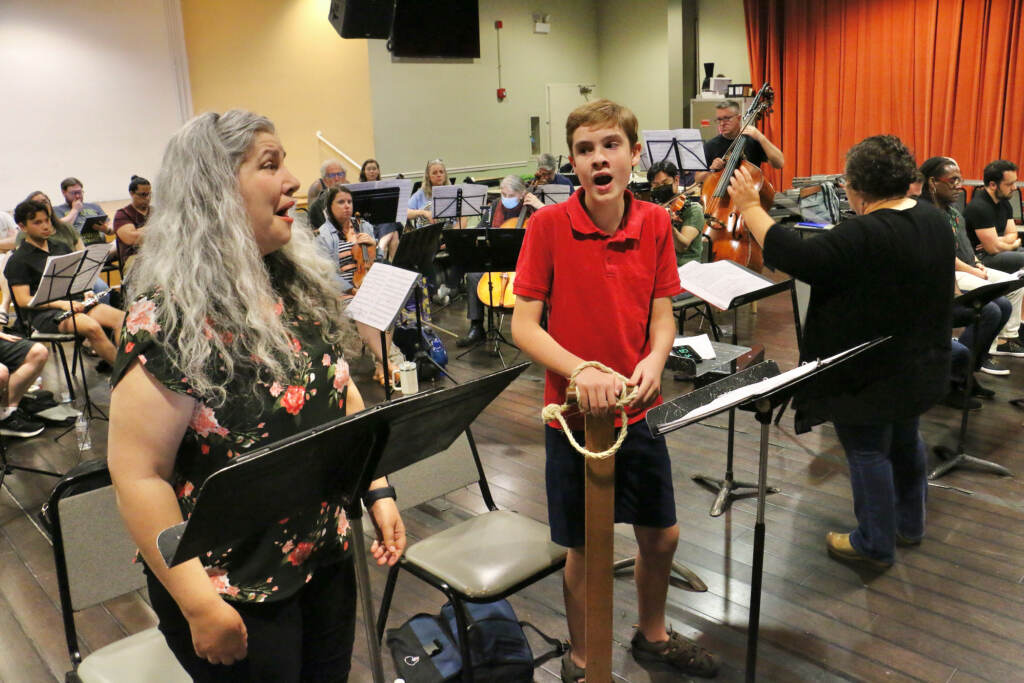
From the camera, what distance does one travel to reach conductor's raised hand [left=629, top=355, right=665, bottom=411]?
176cm

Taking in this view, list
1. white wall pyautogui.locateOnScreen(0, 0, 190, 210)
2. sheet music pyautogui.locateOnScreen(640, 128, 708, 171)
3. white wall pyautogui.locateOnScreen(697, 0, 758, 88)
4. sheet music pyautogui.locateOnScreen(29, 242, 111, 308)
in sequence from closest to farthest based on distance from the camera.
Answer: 1. sheet music pyautogui.locateOnScreen(29, 242, 111, 308)
2. sheet music pyautogui.locateOnScreen(640, 128, 708, 171)
3. white wall pyautogui.locateOnScreen(0, 0, 190, 210)
4. white wall pyautogui.locateOnScreen(697, 0, 758, 88)

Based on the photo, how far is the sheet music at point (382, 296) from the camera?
332cm

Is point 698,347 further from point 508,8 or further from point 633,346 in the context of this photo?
point 508,8

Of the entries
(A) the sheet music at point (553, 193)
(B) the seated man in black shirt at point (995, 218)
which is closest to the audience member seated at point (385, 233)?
(A) the sheet music at point (553, 193)

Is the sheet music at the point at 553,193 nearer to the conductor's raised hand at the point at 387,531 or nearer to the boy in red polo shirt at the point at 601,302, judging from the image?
the boy in red polo shirt at the point at 601,302

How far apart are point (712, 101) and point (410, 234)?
316 inches

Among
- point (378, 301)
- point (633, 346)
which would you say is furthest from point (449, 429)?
point (378, 301)

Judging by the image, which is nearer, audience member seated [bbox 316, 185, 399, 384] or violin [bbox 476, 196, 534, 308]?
audience member seated [bbox 316, 185, 399, 384]

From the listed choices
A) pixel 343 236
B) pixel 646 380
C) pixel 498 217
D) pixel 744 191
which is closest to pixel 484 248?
pixel 343 236

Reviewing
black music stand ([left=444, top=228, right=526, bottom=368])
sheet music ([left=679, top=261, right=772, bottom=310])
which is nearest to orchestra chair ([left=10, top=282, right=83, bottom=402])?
black music stand ([left=444, top=228, right=526, bottom=368])

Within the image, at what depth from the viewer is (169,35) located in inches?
368

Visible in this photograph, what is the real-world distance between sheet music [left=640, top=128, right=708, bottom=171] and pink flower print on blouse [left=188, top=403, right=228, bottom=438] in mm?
7161

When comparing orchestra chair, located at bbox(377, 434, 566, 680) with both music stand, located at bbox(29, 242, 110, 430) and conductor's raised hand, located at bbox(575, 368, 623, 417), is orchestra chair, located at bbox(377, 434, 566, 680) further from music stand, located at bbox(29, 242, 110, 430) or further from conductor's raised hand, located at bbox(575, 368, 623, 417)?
music stand, located at bbox(29, 242, 110, 430)

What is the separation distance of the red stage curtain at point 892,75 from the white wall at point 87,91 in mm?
7812
